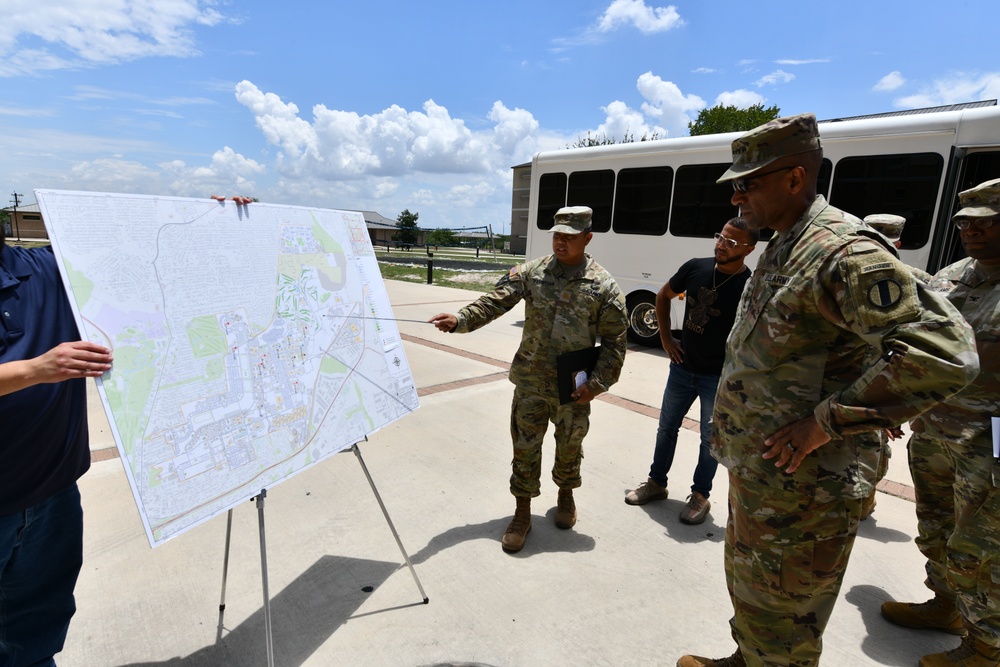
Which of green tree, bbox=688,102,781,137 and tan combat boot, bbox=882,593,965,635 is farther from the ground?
green tree, bbox=688,102,781,137

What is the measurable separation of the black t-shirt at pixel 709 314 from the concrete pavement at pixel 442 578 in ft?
3.39

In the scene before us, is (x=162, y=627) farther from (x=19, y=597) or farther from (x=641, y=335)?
(x=641, y=335)

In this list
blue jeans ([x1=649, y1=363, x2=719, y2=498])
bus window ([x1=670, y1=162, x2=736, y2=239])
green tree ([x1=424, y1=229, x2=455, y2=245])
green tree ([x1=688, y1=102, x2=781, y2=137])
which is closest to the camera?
blue jeans ([x1=649, y1=363, x2=719, y2=498])

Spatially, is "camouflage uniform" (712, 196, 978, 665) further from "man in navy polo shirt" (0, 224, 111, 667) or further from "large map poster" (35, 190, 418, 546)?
"man in navy polo shirt" (0, 224, 111, 667)

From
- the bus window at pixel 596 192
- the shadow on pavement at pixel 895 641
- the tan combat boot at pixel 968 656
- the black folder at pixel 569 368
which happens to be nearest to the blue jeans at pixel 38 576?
the black folder at pixel 569 368

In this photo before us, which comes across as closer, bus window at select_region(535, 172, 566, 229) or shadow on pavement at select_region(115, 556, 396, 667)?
shadow on pavement at select_region(115, 556, 396, 667)

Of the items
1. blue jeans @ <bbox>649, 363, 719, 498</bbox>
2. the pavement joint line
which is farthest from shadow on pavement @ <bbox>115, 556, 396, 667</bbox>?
the pavement joint line

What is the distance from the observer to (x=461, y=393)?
5.68 metres

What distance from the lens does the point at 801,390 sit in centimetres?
164

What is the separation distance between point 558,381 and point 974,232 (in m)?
1.91

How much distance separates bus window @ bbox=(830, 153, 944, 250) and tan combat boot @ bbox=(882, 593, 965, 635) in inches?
193

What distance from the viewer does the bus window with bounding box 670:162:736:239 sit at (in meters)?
7.31

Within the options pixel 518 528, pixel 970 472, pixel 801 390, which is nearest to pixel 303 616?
pixel 518 528

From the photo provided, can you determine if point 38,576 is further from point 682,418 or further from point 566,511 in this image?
point 682,418
